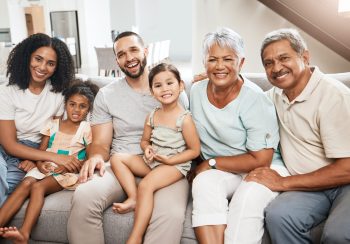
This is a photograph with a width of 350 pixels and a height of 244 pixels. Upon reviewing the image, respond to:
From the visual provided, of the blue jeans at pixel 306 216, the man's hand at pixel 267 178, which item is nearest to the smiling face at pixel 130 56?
the man's hand at pixel 267 178

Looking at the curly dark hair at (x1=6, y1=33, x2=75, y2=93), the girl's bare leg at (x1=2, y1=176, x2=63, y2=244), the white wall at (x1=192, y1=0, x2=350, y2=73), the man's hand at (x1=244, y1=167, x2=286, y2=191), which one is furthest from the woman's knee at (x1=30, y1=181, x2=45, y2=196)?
the white wall at (x1=192, y1=0, x2=350, y2=73)

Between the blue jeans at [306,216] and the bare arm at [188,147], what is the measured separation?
0.47 metres

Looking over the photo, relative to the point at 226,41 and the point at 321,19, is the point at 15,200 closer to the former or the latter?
the point at 226,41

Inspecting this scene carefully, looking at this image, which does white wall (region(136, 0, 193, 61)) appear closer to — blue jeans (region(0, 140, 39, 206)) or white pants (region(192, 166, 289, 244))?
blue jeans (region(0, 140, 39, 206))

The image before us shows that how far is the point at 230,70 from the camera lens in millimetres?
1653

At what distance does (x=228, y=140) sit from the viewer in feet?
5.65

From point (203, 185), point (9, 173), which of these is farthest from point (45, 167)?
point (203, 185)

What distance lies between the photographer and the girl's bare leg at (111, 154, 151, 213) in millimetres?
1635

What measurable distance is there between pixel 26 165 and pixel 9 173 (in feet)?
0.33

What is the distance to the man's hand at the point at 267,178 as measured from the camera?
61.1 inches

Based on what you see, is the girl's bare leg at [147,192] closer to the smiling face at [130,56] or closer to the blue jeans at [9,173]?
the smiling face at [130,56]

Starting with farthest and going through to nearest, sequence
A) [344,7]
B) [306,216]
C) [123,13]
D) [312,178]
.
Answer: [123,13], [344,7], [312,178], [306,216]

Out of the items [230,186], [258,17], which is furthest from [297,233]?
[258,17]

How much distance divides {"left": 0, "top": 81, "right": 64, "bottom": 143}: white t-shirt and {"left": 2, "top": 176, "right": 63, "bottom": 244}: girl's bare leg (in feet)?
1.29
